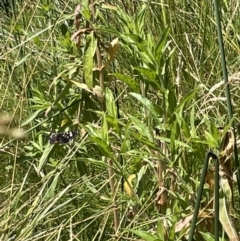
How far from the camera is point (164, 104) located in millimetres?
939

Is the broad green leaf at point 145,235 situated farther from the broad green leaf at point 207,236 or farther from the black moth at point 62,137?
the black moth at point 62,137

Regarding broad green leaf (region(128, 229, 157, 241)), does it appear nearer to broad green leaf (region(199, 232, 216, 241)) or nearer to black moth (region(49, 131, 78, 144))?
broad green leaf (region(199, 232, 216, 241))

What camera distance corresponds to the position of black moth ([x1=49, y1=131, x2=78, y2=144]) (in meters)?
1.14

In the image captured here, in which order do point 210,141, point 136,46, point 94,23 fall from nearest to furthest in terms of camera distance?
point 210,141
point 136,46
point 94,23

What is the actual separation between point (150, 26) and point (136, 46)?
0.81 meters

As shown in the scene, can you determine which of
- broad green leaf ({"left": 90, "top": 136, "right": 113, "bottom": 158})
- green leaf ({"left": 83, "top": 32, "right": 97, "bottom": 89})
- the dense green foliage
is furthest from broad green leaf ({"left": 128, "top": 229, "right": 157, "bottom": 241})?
green leaf ({"left": 83, "top": 32, "right": 97, "bottom": 89})

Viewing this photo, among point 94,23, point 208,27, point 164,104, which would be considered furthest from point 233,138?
point 208,27

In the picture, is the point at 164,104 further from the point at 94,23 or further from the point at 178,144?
the point at 94,23

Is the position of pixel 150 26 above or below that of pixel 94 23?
below

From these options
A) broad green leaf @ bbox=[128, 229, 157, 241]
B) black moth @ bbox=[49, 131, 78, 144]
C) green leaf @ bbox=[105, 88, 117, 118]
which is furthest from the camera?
black moth @ bbox=[49, 131, 78, 144]

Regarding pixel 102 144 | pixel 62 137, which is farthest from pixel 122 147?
pixel 62 137

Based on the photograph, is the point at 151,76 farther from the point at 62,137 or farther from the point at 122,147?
the point at 62,137

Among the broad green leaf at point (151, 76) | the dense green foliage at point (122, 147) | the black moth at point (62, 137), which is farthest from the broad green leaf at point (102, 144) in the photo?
the black moth at point (62, 137)

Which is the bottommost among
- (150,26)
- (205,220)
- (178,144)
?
(150,26)
